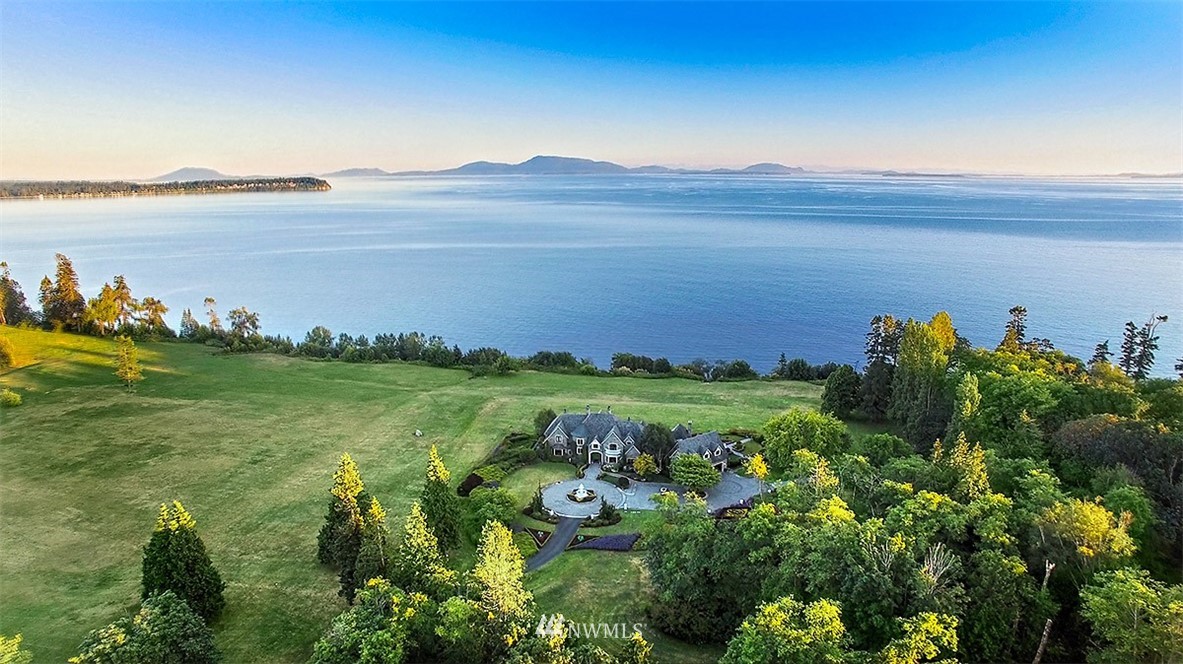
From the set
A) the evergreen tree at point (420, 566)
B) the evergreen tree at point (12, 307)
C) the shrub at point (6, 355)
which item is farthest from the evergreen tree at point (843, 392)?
the evergreen tree at point (12, 307)

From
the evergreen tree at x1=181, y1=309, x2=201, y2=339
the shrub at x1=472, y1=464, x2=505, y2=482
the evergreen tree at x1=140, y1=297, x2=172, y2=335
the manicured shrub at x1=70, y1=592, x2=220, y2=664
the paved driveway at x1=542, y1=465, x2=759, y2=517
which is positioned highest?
the evergreen tree at x1=140, y1=297, x2=172, y2=335

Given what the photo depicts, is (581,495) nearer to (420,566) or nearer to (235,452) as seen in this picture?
(420,566)

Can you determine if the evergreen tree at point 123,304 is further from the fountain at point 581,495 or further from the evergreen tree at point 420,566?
the evergreen tree at point 420,566

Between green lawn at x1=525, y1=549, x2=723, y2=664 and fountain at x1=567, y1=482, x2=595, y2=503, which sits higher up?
fountain at x1=567, y1=482, x2=595, y2=503

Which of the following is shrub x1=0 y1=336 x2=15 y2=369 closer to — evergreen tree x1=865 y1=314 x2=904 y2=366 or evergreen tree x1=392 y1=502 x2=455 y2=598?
evergreen tree x1=392 y1=502 x2=455 y2=598

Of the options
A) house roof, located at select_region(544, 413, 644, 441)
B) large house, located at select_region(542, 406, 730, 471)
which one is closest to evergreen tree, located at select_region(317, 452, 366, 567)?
large house, located at select_region(542, 406, 730, 471)
